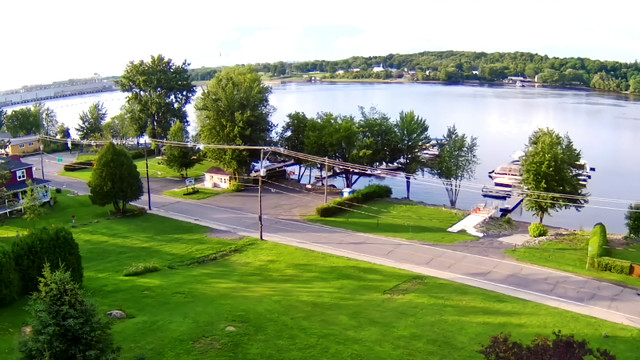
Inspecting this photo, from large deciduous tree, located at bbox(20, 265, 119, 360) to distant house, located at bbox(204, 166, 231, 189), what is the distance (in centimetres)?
3667

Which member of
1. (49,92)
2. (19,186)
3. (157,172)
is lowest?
(157,172)

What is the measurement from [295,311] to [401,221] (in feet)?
65.4

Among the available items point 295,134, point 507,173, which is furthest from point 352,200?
point 507,173

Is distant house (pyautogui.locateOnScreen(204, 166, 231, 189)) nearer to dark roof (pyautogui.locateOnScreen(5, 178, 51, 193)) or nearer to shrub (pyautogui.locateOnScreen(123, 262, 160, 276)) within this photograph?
dark roof (pyautogui.locateOnScreen(5, 178, 51, 193))

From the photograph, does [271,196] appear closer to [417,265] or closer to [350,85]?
[417,265]

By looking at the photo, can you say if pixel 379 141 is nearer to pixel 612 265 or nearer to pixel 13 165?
pixel 612 265

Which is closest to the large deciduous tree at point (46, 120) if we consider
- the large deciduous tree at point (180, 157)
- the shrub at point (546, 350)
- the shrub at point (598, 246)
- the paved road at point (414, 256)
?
the large deciduous tree at point (180, 157)

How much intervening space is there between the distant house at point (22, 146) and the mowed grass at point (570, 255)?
6246 cm

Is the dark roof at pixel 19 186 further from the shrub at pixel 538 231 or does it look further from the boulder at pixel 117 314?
the shrub at pixel 538 231

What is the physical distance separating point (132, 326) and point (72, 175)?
140 ft

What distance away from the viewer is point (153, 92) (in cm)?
6881

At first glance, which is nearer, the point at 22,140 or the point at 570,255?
the point at 570,255

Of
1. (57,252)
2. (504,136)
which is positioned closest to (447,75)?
(504,136)

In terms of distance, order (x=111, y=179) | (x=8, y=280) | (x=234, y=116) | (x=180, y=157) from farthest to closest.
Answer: (x=180, y=157) < (x=234, y=116) < (x=111, y=179) < (x=8, y=280)
